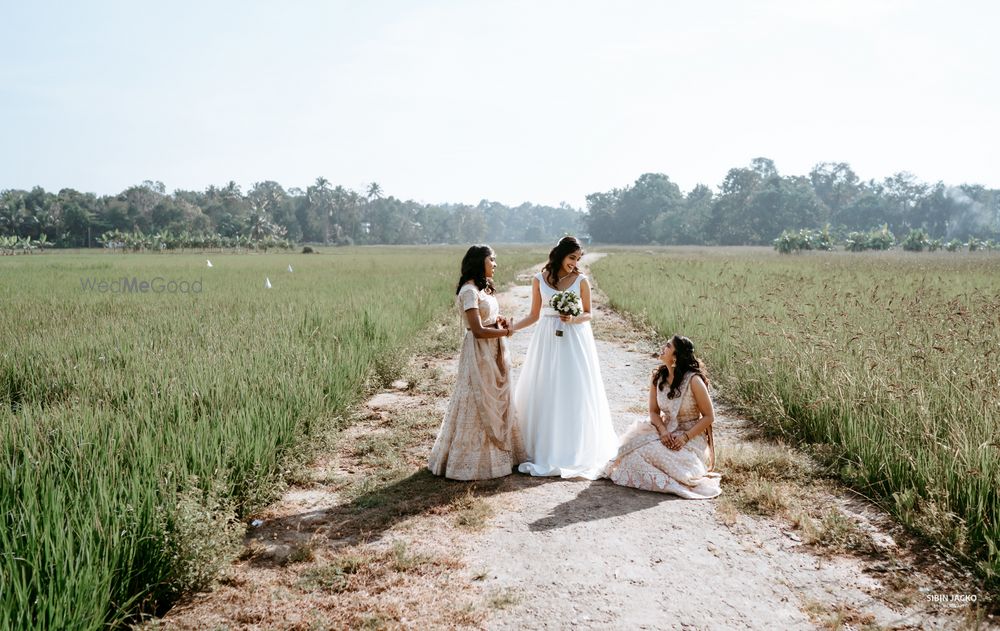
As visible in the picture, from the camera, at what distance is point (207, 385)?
5.15m

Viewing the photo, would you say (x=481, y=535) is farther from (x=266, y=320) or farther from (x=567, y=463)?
(x=266, y=320)

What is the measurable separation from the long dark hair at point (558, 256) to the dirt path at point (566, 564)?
1.61 m

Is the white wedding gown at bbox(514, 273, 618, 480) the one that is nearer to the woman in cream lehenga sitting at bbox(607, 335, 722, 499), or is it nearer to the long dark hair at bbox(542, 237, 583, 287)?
the long dark hair at bbox(542, 237, 583, 287)

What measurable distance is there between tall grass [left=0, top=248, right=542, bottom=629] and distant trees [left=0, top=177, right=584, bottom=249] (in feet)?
196

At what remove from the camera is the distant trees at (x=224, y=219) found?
73.9 meters

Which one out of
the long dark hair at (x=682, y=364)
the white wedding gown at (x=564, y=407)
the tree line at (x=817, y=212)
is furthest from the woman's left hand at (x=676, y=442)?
the tree line at (x=817, y=212)

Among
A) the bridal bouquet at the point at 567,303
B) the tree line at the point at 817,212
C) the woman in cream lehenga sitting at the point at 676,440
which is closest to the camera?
the woman in cream lehenga sitting at the point at 676,440

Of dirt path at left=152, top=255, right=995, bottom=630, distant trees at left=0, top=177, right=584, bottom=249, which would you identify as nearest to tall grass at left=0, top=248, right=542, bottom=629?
dirt path at left=152, top=255, right=995, bottom=630

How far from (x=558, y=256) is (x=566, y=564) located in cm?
240

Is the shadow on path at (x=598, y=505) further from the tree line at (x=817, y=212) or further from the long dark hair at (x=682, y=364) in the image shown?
the tree line at (x=817, y=212)

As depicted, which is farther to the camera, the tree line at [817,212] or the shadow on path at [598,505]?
the tree line at [817,212]

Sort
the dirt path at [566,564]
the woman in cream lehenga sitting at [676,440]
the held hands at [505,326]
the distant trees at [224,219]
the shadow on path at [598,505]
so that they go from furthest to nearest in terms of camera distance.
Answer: the distant trees at [224,219] → the held hands at [505,326] → the woman in cream lehenga sitting at [676,440] → the shadow on path at [598,505] → the dirt path at [566,564]

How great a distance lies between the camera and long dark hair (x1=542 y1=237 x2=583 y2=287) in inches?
196

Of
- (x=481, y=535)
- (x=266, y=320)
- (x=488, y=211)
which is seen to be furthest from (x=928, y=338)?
(x=488, y=211)
